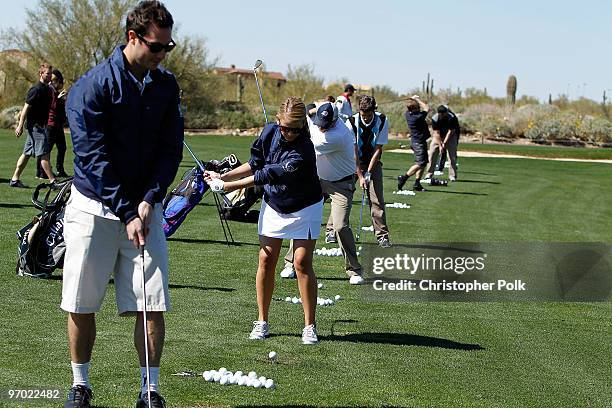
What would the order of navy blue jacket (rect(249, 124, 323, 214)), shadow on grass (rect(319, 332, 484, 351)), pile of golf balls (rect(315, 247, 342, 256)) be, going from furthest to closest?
pile of golf balls (rect(315, 247, 342, 256))
shadow on grass (rect(319, 332, 484, 351))
navy blue jacket (rect(249, 124, 323, 214))

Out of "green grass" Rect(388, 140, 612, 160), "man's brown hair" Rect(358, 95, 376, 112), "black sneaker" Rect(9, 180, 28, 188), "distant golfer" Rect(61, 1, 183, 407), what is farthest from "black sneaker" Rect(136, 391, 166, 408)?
"green grass" Rect(388, 140, 612, 160)

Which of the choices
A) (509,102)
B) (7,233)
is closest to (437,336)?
(7,233)

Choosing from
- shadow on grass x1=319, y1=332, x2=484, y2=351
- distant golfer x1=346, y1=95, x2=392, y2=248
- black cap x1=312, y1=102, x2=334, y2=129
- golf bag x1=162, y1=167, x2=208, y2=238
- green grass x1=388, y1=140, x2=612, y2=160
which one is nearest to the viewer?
shadow on grass x1=319, y1=332, x2=484, y2=351

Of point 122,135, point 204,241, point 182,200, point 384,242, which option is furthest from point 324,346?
point 384,242

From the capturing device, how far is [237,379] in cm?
705

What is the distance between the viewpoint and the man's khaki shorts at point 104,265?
5.80 metres

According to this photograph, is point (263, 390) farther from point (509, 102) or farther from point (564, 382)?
point (509, 102)

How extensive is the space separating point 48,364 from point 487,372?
10.0 feet

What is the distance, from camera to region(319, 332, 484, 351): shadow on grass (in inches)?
347

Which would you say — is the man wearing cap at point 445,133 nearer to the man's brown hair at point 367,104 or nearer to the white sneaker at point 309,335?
the man's brown hair at point 367,104

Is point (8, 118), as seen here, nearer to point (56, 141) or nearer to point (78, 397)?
point (56, 141)

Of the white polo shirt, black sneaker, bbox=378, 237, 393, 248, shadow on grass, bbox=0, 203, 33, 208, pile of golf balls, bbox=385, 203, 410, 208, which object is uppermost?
the white polo shirt

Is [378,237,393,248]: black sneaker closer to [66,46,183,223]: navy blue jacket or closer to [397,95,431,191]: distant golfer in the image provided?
[397,95,431,191]: distant golfer

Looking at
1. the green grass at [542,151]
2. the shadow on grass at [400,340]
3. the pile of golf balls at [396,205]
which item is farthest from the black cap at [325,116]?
the green grass at [542,151]
